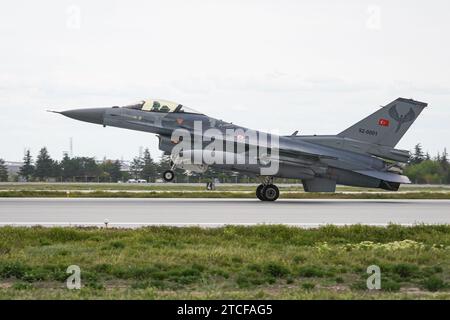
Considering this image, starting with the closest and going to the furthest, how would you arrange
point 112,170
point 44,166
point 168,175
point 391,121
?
1. point 168,175
2. point 391,121
3. point 44,166
4. point 112,170

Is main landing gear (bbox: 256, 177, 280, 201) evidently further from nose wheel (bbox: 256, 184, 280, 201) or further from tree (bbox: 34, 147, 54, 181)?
tree (bbox: 34, 147, 54, 181)

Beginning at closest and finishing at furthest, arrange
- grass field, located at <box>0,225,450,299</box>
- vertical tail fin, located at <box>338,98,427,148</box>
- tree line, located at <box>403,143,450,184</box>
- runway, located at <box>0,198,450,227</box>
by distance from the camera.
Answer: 1. grass field, located at <box>0,225,450,299</box>
2. runway, located at <box>0,198,450,227</box>
3. vertical tail fin, located at <box>338,98,427,148</box>
4. tree line, located at <box>403,143,450,184</box>

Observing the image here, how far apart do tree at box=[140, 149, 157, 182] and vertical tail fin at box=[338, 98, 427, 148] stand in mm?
69839

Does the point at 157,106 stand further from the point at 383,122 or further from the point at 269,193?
the point at 383,122

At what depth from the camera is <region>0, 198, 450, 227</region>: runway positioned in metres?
19.2

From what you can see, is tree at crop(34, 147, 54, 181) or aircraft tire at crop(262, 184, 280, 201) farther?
tree at crop(34, 147, 54, 181)

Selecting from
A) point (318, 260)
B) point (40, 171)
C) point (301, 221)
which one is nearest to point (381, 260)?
point (318, 260)

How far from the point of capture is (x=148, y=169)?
99.0m

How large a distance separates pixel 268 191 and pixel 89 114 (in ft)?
26.1
